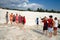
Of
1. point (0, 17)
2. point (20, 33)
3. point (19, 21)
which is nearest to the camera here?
point (20, 33)

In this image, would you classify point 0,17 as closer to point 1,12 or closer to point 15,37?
point 1,12

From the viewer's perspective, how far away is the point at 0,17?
74.0ft

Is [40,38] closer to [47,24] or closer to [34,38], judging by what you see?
[34,38]

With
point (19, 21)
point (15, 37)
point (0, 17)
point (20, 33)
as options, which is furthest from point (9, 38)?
point (0, 17)

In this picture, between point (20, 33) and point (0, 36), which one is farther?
point (20, 33)

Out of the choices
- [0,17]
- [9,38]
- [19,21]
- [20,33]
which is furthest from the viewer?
[0,17]

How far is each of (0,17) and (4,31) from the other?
10.1 meters

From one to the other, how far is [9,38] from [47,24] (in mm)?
2745

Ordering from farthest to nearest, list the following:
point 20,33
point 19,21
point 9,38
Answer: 1. point 19,21
2. point 20,33
3. point 9,38

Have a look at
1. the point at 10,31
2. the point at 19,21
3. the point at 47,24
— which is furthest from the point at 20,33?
the point at 19,21

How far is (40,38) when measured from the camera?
11.8 metres

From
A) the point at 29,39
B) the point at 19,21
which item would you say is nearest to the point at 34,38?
the point at 29,39

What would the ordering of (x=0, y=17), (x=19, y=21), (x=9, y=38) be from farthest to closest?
(x=0, y=17) → (x=19, y=21) → (x=9, y=38)

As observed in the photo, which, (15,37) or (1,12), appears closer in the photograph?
(15,37)
